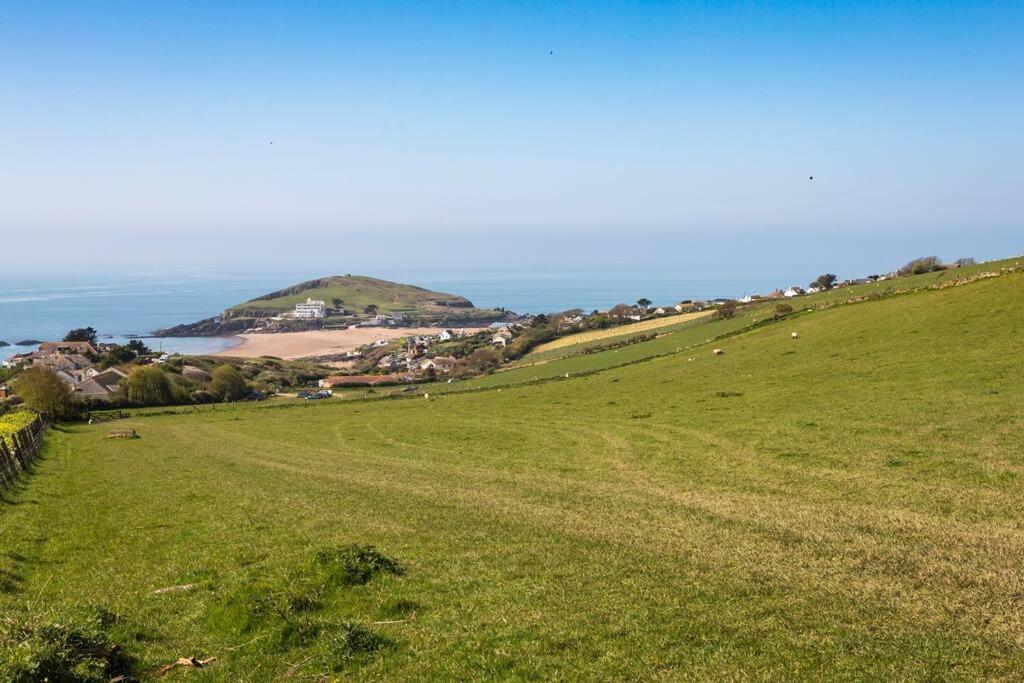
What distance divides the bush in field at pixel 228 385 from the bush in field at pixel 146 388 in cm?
623

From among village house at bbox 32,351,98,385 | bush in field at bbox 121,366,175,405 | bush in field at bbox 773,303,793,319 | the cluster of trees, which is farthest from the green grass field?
village house at bbox 32,351,98,385

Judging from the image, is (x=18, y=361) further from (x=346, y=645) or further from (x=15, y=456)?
(x=346, y=645)

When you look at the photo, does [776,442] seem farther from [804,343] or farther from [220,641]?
[804,343]

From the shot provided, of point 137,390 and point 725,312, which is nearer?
point 725,312

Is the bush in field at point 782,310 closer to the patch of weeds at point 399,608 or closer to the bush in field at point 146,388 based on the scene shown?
the patch of weeds at point 399,608

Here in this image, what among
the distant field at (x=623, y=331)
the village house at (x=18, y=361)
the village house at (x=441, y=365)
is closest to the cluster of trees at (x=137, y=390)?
the village house at (x=441, y=365)

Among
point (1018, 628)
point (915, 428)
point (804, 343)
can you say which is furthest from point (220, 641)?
point (804, 343)

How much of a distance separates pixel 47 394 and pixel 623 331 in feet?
224

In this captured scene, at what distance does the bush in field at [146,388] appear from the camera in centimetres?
8288

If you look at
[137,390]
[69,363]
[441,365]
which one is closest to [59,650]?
[137,390]

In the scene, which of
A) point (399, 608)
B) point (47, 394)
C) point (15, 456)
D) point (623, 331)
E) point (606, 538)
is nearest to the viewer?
point (399, 608)

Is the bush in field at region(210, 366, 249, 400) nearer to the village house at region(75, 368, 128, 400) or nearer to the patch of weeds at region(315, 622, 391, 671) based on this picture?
the village house at region(75, 368, 128, 400)

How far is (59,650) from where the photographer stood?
863 cm

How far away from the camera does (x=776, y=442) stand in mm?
24906
